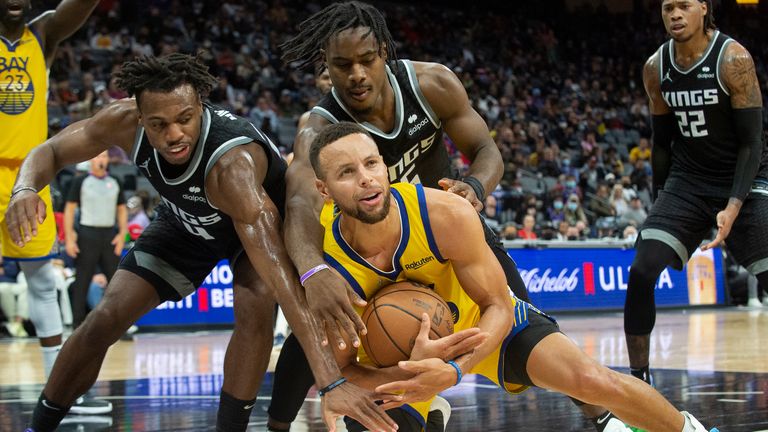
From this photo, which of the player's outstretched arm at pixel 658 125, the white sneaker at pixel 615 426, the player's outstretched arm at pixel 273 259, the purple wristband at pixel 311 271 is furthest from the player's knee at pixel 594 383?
the player's outstretched arm at pixel 658 125

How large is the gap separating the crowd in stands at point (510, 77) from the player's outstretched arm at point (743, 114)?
5.82 meters

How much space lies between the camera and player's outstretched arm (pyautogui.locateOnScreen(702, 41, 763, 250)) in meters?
4.90

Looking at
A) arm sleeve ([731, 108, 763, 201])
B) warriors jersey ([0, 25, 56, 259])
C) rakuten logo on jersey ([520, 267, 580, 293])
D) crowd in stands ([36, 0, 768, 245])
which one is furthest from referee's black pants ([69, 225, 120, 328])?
arm sleeve ([731, 108, 763, 201])

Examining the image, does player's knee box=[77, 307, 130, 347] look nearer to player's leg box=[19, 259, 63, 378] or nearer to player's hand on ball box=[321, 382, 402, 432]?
player's leg box=[19, 259, 63, 378]

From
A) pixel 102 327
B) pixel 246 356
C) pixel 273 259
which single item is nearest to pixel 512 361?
pixel 273 259

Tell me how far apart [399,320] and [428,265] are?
26 centimetres

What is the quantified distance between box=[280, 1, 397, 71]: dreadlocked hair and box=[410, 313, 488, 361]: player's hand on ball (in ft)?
4.74

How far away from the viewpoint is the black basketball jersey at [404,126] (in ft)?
13.7

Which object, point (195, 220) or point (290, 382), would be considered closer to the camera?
point (290, 382)

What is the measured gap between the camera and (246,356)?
4008 mm

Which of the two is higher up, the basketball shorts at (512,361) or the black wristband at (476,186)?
the black wristband at (476,186)

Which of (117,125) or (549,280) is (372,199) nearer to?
(117,125)

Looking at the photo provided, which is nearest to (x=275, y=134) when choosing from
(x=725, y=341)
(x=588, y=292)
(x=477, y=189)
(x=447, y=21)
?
(x=588, y=292)

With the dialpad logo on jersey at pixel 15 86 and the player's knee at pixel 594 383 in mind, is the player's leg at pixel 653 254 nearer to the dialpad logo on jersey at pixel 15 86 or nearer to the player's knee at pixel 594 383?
the player's knee at pixel 594 383
